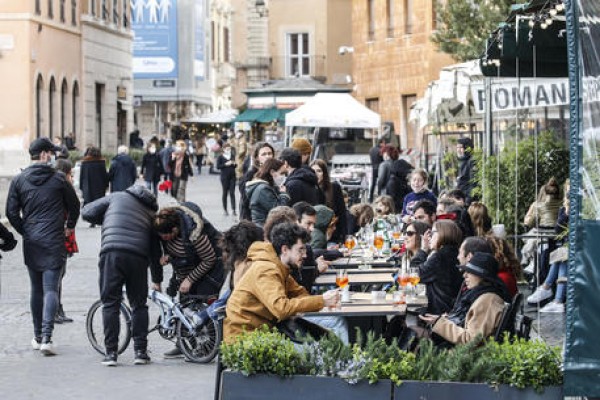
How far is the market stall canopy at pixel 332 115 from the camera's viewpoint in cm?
3338

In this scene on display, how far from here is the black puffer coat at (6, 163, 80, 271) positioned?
14.0 m

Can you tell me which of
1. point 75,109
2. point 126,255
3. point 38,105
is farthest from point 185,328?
point 75,109

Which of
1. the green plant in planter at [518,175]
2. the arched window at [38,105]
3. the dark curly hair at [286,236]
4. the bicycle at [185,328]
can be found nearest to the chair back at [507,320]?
the dark curly hair at [286,236]

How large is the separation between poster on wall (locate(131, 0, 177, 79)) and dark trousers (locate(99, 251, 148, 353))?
6780 cm

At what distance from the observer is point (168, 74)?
84.8 metres

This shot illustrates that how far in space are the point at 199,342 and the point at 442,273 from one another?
7.96 ft

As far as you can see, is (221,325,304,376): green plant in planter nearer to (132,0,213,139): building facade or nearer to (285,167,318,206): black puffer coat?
(285,167,318,206): black puffer coat

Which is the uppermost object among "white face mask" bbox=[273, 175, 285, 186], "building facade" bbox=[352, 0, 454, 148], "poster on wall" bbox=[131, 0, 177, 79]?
"poster on wall" bbox=[131, 0, 177, 79]

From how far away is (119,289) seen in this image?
42.9 ft

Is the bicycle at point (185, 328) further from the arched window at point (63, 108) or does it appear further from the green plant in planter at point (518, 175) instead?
the arched window at point (63, 108)

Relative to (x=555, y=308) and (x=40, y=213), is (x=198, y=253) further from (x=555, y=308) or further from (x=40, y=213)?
(x=555, y=308)

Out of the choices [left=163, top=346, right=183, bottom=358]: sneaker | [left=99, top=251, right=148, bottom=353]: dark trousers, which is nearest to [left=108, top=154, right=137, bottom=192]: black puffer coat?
[left=163, top=346, right=183, bottom=358]: sneaker

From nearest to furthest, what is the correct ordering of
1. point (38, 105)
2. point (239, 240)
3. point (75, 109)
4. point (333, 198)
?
point (239, 240) → point (333, 198) → point (38, 105) → point (75, 109)

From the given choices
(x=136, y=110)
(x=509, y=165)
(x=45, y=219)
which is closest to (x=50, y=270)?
(x=45, y=219)
